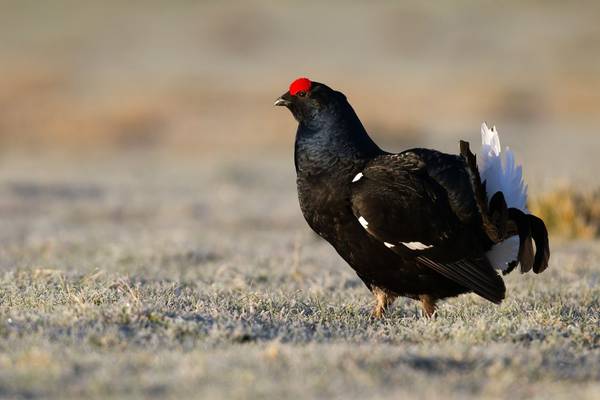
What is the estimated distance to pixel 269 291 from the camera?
7.39m

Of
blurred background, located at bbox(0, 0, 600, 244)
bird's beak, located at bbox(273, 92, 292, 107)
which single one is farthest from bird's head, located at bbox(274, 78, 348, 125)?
blurred background, located at bbox(0, 0, 600, 244)

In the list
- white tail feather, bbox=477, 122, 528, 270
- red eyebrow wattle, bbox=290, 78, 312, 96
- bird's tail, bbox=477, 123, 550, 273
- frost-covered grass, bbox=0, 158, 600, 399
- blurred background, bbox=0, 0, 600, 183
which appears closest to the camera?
frost-covered grass, bbox=0, 158, 600, 399

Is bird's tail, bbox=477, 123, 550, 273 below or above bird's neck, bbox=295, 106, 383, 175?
below

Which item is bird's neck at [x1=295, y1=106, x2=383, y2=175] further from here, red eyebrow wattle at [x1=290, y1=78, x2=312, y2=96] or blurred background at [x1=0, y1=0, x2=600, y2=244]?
blurred background at [x1=0, y1=0, x2=600, y2=244]

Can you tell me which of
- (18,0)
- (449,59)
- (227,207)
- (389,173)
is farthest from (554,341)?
(18,0)

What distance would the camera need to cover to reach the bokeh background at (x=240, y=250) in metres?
4.38

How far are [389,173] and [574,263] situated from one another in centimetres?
385

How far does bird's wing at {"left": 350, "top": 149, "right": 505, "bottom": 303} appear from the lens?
598cm

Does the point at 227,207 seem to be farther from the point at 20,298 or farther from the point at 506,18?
the point at 506,18

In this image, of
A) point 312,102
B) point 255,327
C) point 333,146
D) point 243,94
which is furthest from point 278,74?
point 255,327

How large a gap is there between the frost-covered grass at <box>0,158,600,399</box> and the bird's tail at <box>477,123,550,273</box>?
34 centimetres

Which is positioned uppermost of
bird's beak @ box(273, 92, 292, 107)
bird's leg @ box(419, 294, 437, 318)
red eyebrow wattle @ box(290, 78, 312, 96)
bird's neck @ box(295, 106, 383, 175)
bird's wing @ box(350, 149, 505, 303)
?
red eyebrow wattle @ box(290, 78, 312, 96)

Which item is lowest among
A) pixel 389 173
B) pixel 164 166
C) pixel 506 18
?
pixel 164 166

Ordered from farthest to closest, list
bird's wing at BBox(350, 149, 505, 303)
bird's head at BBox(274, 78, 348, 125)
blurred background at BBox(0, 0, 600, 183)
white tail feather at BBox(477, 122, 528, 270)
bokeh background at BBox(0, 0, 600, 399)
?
blurred background at BBox(0, 0, 600, 183)
bird's head at BBox(274, 78, 348, 125)
white tail feather at BBox(477, 122, 528, 270)
bird's wing at BBox(350, 149, 505, 303)
bokeh background at BBox(0, 0, 600, 399)
